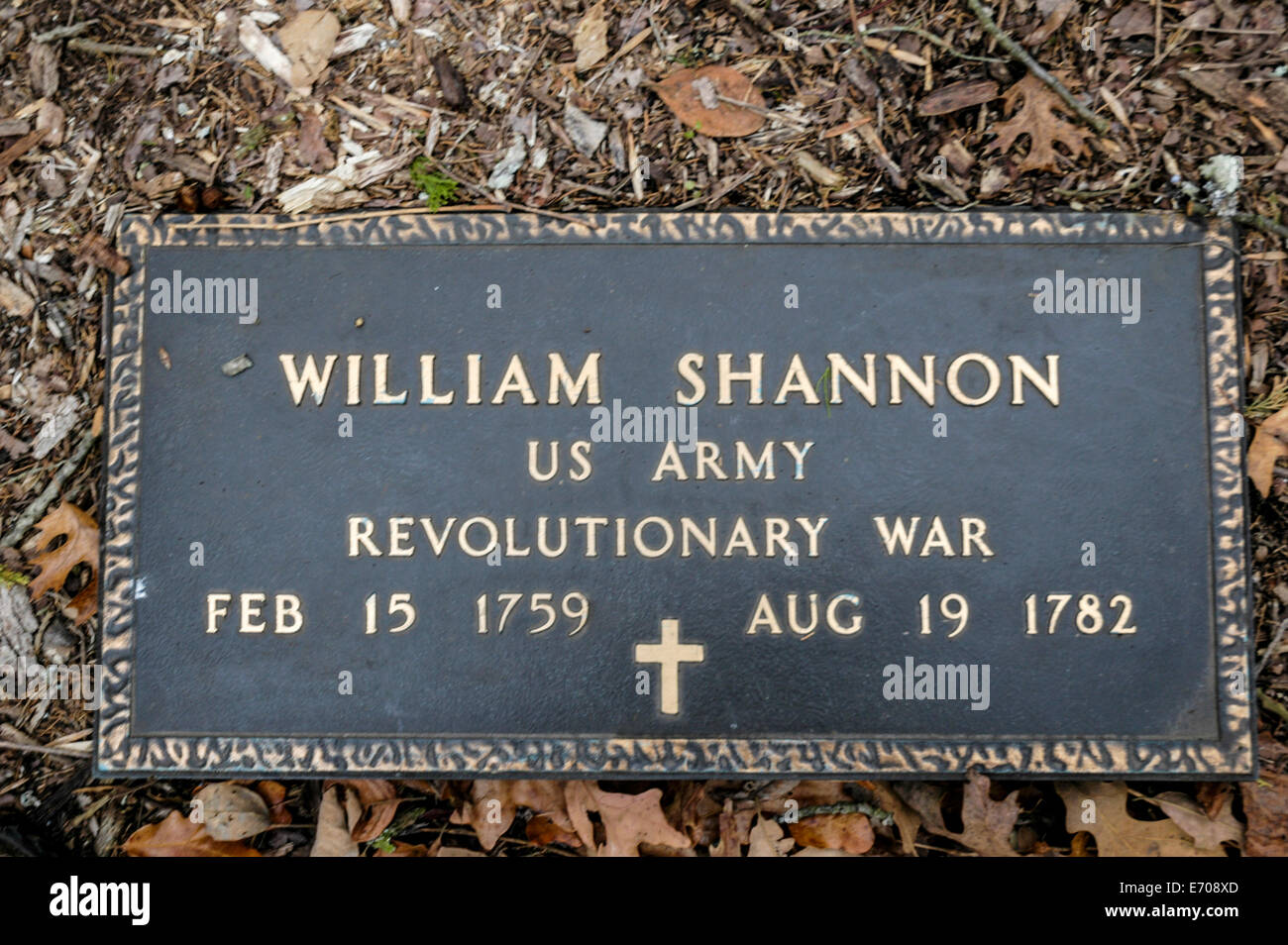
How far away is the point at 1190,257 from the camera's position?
9.72ft

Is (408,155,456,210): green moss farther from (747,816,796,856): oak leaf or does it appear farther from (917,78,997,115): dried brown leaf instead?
(747,816,796,856): oak leaf

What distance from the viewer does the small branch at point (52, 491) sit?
10.3 feet

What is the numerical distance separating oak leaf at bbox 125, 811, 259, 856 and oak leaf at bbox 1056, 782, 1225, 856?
279cm

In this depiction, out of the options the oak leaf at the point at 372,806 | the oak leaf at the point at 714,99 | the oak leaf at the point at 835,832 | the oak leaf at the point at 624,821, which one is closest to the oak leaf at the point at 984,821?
the oak leaf at the point at 835,832

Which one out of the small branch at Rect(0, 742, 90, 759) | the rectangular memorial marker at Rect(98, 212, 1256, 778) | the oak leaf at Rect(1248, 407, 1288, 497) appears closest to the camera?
the rectangular memorial marker at Rect(98, 212, 1256, 778)

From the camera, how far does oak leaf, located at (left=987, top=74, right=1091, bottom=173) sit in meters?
3.05

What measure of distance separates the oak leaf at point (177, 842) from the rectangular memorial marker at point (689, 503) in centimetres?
25

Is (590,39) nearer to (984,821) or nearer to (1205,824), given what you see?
(984,821)

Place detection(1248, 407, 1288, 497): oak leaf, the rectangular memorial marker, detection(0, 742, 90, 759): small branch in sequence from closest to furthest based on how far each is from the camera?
the rectangular memorial marker → detection(1248, 407, 1288, 497): oak leaf → detection(0, 742, 90, 759): small branch

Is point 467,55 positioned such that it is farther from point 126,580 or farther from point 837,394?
point 126,580

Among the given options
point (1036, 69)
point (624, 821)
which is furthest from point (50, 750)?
point (1036, 69)

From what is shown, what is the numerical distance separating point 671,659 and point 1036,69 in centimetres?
237

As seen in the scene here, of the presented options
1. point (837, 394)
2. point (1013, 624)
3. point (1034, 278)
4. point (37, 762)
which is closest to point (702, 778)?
point (1013, 624)

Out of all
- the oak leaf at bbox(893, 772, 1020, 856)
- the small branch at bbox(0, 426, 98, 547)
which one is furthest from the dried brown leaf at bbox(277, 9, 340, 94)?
the oak leaf at bbox(893, 772, 1020, 856)
